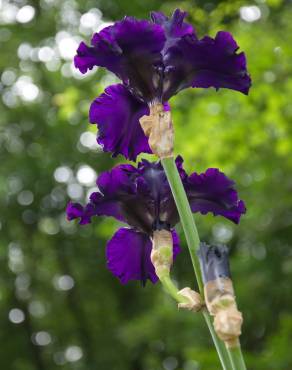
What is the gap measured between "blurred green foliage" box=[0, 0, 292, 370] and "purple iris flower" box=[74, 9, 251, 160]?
3.84 metres

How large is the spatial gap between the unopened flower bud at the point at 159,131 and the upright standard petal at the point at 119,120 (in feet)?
0.37

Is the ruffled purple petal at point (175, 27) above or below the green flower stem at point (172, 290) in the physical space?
above

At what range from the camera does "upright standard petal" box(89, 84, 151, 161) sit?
142cm

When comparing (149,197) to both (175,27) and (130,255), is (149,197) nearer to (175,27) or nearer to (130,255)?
(130,255)

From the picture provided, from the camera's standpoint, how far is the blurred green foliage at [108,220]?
21.7 ft

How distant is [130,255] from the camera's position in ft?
4.79

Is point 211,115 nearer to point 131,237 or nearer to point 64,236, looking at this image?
point 131,237

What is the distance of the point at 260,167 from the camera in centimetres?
810

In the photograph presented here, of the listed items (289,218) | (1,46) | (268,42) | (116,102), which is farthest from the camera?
(1,46)

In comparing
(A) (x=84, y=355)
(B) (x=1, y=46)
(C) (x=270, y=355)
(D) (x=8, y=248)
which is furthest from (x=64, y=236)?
(C) (x=270, y=355)

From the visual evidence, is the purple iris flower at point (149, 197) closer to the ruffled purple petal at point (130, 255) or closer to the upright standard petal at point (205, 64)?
the ruffled purple petal at point (130, 255)

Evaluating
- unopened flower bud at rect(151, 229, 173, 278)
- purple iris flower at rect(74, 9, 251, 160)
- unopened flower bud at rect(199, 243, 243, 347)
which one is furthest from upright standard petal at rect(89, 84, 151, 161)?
unopened flower bud at rect(199, 243, 243, 347)

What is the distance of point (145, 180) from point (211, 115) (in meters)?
5.40

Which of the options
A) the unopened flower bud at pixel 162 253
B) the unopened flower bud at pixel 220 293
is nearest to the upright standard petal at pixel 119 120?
the unopened flower bud at pixel 162 253
